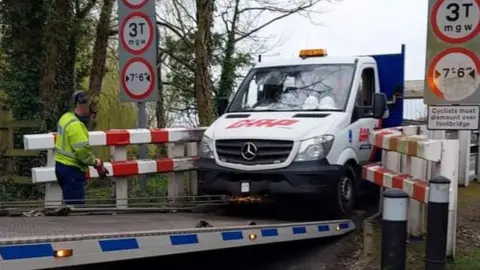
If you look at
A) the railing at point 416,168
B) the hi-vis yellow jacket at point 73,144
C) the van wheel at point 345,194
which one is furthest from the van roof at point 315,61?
the hi-vis yellow jacket at point 73,144

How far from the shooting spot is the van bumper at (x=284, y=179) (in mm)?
8164

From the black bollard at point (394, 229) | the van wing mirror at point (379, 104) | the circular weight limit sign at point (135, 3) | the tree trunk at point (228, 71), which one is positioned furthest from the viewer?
the tree trunk at point (228, 71)

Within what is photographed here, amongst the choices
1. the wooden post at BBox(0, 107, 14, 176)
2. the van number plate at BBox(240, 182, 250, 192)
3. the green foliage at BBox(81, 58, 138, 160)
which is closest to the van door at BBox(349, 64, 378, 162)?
the van number plate at BBox(240, 182, 250, 192)

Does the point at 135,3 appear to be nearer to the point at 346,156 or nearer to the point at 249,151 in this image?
the point at 249,151

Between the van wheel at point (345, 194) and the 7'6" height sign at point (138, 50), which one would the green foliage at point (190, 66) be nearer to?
the 7'6" height sign at point (138, 50)

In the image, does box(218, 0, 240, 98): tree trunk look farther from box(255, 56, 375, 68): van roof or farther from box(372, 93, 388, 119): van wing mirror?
box(372, 93, 388, 119): van wing mirror

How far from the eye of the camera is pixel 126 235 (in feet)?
18.0

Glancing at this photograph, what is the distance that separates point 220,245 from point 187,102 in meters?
20.7

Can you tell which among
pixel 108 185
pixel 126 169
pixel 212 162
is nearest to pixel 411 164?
pixel 212 162

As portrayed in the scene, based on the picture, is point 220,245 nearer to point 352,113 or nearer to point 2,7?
point 352,113

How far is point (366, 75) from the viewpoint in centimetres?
1004

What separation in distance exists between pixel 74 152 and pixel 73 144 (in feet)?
0.35

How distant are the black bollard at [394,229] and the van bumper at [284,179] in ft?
7.94

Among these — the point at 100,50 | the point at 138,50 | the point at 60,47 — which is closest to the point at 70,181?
the point at 138,50
